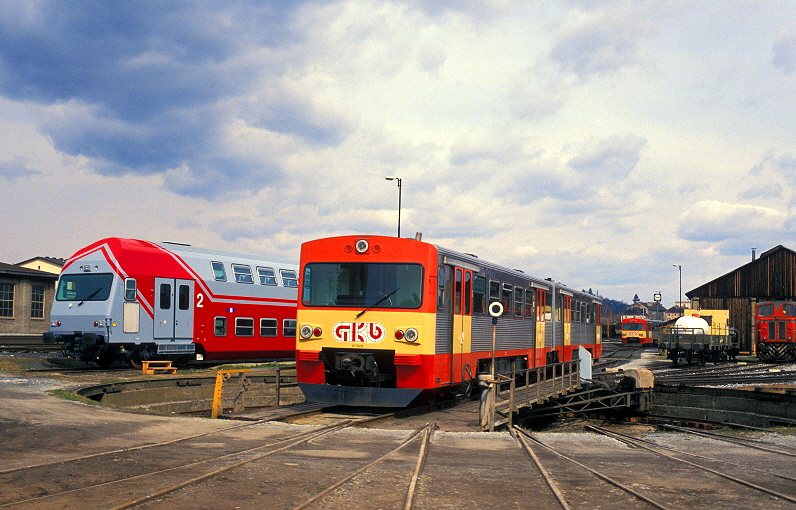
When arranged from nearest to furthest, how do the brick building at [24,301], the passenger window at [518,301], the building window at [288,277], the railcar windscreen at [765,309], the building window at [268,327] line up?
the passenger window at [518,301] → the building window at [268,327] → the building window at [288,277] → the brick building at [24,301] → the railcar windscreen at [765,309]

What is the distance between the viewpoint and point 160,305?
24.9 meters

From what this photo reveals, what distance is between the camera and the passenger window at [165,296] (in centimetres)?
2491

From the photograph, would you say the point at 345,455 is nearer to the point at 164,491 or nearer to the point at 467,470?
the point at 467,470

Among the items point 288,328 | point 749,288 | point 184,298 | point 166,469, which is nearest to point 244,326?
point 288,328

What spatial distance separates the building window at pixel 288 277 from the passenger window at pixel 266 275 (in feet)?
1.71

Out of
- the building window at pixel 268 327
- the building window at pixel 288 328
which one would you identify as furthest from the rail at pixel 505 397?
the building window at pixel 288 328

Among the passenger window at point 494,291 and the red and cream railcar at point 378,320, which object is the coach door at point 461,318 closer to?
the red and cream railcar at point 378,320

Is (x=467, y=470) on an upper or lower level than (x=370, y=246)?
lower

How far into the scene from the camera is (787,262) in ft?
192

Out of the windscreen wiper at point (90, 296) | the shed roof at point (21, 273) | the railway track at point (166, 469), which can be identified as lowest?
the railway track at point (166, 469)

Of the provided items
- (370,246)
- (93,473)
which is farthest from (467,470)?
(370,246)

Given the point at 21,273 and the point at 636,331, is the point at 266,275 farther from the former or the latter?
the point at 636,331

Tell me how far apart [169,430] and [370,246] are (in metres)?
5.22

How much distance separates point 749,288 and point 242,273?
46.6 m
